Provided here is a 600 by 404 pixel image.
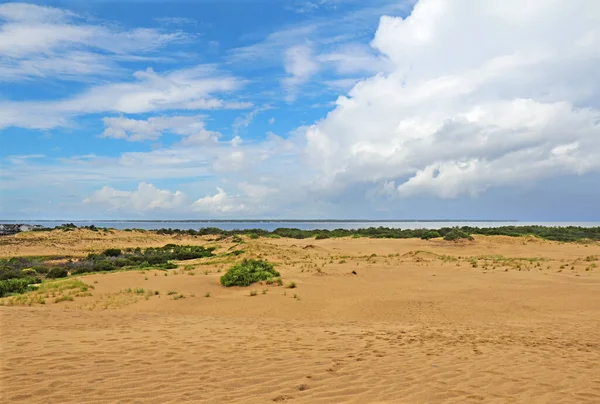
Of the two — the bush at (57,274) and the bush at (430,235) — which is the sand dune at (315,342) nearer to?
the bush at (57,274)

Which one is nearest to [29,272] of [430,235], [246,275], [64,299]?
[64,299]

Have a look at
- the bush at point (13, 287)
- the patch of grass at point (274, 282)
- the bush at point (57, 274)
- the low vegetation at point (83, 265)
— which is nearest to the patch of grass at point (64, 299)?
the bush at point (13, 287)

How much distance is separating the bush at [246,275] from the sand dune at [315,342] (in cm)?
65

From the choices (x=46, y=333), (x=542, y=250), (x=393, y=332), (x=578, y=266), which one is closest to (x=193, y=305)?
(x=46, y=333)

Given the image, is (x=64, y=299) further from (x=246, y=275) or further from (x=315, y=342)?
(x=315, y=342)

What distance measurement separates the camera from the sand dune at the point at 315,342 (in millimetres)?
6719

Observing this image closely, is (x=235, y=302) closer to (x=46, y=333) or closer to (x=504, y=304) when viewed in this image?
(x=46, y=333)

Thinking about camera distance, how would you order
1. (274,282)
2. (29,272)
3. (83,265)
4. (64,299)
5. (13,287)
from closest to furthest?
1. (64,299)
2. (13,287)
3. (274,282)
4. (29,272)
5. (83,265)

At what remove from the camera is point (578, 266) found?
28.1 meters

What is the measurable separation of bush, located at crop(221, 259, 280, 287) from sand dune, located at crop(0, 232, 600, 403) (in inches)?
25.6

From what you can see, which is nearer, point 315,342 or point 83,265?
point 315,342

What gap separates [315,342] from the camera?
10.4 meters

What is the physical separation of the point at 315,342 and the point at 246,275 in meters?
11.5

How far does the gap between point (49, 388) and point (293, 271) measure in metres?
19.6
